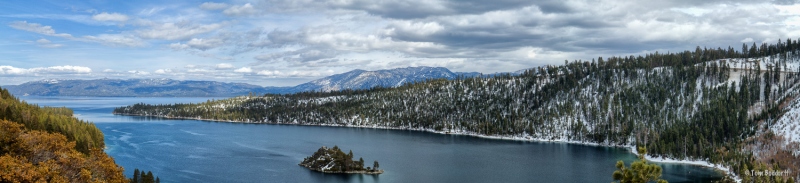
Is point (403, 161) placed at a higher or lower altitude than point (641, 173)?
lower

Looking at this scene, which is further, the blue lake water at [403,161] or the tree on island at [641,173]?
the blue lake water at [403,161]

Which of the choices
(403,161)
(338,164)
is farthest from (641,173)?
(403,161)

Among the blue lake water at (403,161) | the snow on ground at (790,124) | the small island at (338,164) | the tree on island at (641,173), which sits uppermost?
the tree on island at (641,173)

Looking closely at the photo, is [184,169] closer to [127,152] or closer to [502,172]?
[127,152]

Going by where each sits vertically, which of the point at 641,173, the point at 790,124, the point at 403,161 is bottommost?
the point at 403,161

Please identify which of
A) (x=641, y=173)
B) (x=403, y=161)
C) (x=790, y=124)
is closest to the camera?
(x=641, y=173)

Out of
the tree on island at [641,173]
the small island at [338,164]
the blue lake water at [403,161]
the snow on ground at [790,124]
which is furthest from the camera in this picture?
the snow on ground at [790,124]

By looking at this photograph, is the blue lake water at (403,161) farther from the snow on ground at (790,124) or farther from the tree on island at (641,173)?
the tree on island at (641,173)

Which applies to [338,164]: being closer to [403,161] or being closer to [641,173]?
[403,161]

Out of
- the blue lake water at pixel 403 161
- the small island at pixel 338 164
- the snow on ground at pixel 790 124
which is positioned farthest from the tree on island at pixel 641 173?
the snow on ground at pixel 790 124

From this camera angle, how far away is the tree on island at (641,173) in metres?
33.6

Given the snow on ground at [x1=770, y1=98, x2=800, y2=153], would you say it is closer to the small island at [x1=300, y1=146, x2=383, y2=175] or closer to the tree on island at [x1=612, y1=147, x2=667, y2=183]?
the small island at [x1=300, y1=146, x2=383, y2=175]

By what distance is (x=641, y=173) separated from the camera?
34.2 m

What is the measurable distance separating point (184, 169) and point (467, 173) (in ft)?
230
